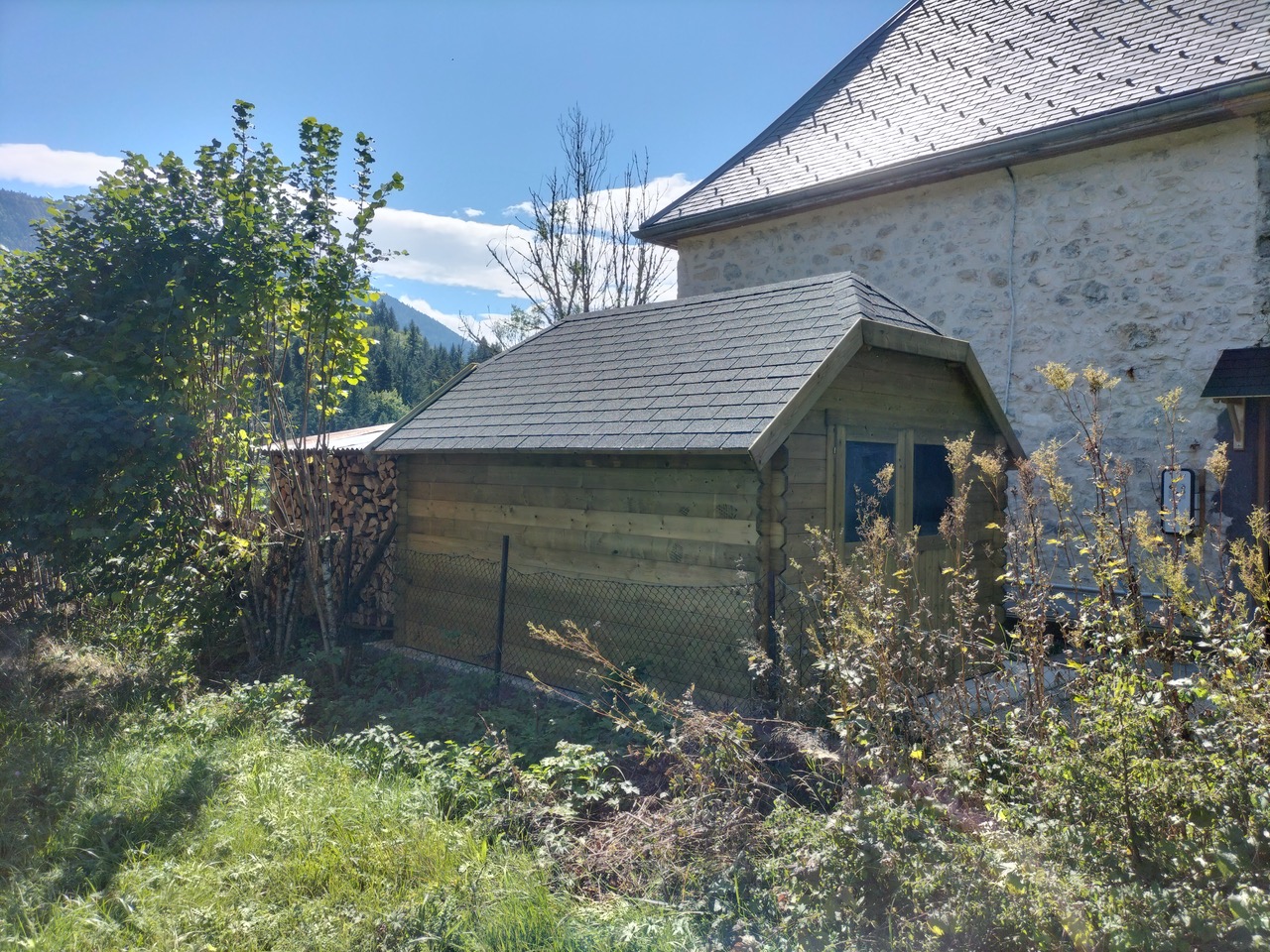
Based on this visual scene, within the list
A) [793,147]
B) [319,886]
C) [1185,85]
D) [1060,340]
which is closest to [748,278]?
[793,147]

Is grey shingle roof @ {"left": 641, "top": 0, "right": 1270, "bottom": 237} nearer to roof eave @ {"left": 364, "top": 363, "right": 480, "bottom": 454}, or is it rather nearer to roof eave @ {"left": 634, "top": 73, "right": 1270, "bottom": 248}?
roof eave @ {"left": 634, "top": 73, "right": 1270, "bottom": 248}

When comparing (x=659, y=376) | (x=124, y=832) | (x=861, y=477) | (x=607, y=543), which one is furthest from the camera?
(x=659, y=376)

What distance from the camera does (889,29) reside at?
1338 cm

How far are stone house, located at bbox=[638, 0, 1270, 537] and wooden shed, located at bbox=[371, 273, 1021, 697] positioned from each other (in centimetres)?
253

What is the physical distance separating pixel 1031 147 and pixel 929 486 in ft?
15.0

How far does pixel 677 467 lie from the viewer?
584cm

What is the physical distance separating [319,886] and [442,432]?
4.53 meters

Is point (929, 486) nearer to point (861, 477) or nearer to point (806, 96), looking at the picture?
point (861, 477)

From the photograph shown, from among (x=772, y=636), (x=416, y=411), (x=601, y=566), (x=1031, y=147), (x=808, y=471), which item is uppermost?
(x=1031, y=147)

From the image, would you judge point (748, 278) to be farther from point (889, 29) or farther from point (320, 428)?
point (320, 428)

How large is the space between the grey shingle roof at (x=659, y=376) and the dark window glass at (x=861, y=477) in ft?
2.97

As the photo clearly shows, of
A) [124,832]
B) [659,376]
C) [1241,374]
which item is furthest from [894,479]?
[124,832]

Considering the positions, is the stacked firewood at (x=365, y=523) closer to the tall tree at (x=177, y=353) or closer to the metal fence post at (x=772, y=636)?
the tall tree at (x=177, y=353)

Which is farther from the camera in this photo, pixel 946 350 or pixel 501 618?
pixel 501 618
